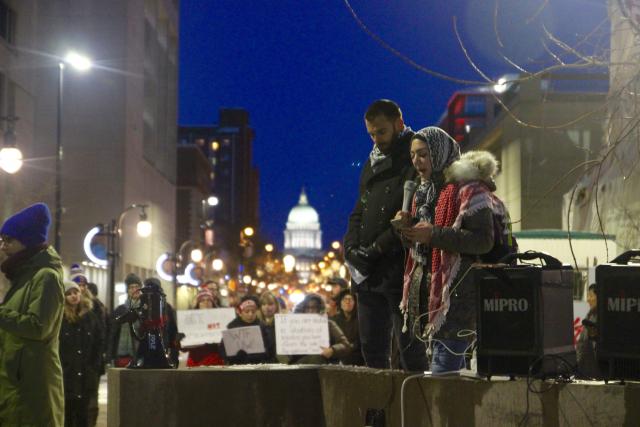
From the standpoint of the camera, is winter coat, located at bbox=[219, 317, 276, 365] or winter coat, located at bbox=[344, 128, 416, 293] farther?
winter coat, located at bbox=[219, 317, 276, 365]

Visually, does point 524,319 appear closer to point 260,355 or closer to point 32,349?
point 32,349

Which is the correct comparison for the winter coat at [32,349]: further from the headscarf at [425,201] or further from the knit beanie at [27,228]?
the headscarf at [425,201]

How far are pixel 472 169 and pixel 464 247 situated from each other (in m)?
0.46

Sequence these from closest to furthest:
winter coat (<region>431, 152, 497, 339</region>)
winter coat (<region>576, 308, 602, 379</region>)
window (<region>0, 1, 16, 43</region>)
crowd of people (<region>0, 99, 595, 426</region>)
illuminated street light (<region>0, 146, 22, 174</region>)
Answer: winter coat (<region>431, 152, 497, 339</region>)
crowd of people (<region>0, 99, 595, 426</region>)
winter coat (<region>576, 308, 602, 379</region>)
illuminated street light (<region>0, 146, 22, 174</region>)
window (<region>0, 1, 16, 43</region>)

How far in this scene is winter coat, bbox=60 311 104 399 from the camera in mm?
12930

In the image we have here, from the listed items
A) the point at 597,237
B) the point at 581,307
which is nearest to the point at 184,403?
the point at 581,307

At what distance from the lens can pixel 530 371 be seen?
5867mm

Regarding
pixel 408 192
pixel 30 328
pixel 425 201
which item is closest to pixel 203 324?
pixel 30 328

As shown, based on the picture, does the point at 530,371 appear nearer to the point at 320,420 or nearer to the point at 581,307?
the point at 320,420

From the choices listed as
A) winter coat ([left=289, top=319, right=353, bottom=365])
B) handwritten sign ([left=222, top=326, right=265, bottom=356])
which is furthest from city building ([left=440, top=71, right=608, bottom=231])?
handwritten sign ([left=222, top=326, right=265, bottom=356])

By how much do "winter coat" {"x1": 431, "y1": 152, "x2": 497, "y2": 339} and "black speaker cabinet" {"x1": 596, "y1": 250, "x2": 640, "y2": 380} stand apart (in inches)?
34.5

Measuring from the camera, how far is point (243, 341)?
560 inches

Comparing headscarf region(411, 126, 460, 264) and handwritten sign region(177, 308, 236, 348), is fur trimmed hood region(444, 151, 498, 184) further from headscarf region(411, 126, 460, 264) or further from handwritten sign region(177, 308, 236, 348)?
handwritten sign region(177, 308, 236, 348)

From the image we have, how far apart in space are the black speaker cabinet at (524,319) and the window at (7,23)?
120ft
